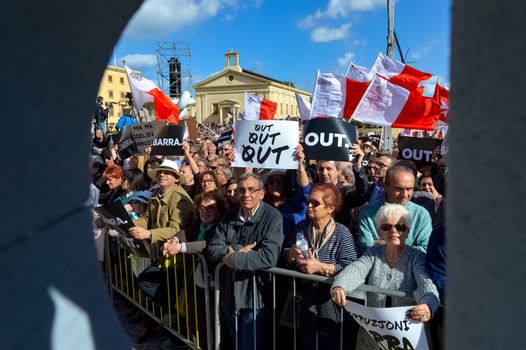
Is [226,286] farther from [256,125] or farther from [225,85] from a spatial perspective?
[225,85]

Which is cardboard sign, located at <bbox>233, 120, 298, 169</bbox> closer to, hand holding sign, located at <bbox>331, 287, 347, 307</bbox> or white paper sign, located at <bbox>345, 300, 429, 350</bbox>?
hand holding sign, located at <bbox>331, 287, 347, 307</bbox>

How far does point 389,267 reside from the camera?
310 centimetres

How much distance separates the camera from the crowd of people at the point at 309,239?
3.07m

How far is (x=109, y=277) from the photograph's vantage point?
18.7 ft

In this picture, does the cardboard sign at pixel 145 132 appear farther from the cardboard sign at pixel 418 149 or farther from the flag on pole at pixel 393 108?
the cardboard sign at pixel 418 149

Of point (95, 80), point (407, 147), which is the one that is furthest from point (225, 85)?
point (95, 80)

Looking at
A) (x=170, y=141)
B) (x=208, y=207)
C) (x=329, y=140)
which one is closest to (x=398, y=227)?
(x=208, y=207)

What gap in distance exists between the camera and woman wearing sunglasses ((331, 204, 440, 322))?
3.00 m

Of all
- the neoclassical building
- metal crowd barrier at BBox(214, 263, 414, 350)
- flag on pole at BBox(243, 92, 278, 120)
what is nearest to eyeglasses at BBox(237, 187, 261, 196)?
metal crowd barrier at BBox(214, 263, 414, 350)

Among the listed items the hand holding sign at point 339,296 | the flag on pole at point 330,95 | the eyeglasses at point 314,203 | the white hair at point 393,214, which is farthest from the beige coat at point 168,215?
the flag on pole at point 330,95

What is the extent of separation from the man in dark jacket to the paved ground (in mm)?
1235

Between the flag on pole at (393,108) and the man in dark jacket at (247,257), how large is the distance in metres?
4.57

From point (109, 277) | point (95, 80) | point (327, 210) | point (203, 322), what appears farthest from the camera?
point (109, 277)
